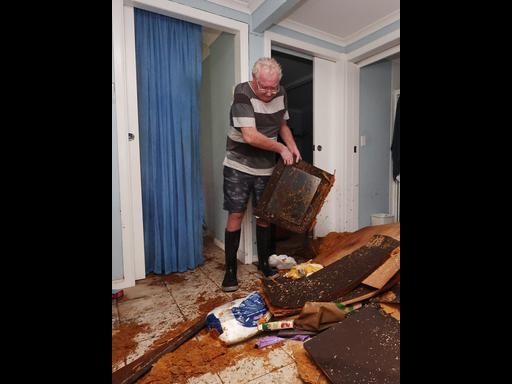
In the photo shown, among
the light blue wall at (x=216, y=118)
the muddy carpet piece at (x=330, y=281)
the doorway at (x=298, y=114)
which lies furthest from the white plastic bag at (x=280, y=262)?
the light blue wall at (x=216, y=118)

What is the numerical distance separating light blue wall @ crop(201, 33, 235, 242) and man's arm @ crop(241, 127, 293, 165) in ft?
2.47

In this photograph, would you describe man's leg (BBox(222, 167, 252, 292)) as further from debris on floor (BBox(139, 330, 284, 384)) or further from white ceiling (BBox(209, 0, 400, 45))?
white ceiling (BBox(209, 0, 400, 45))

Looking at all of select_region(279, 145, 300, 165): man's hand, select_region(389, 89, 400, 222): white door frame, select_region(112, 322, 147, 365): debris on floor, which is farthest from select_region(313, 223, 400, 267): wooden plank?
select_region(389, 89, 400, 222): white door frame

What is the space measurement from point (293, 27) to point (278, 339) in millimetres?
2496

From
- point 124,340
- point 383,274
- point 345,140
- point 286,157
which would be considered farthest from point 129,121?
point 345,140

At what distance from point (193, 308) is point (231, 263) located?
384 millimetres

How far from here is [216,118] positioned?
261 cm

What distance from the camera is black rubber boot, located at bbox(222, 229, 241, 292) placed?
1.77 meters

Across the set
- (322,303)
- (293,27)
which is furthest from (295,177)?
(293,27)

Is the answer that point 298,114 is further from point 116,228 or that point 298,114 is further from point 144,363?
point 144,363

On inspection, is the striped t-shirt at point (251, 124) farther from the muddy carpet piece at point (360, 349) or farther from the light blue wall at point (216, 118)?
the muddy carpet piece at point (360, 349)

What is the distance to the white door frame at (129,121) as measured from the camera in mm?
1775

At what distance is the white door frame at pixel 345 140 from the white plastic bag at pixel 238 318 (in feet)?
6.31
